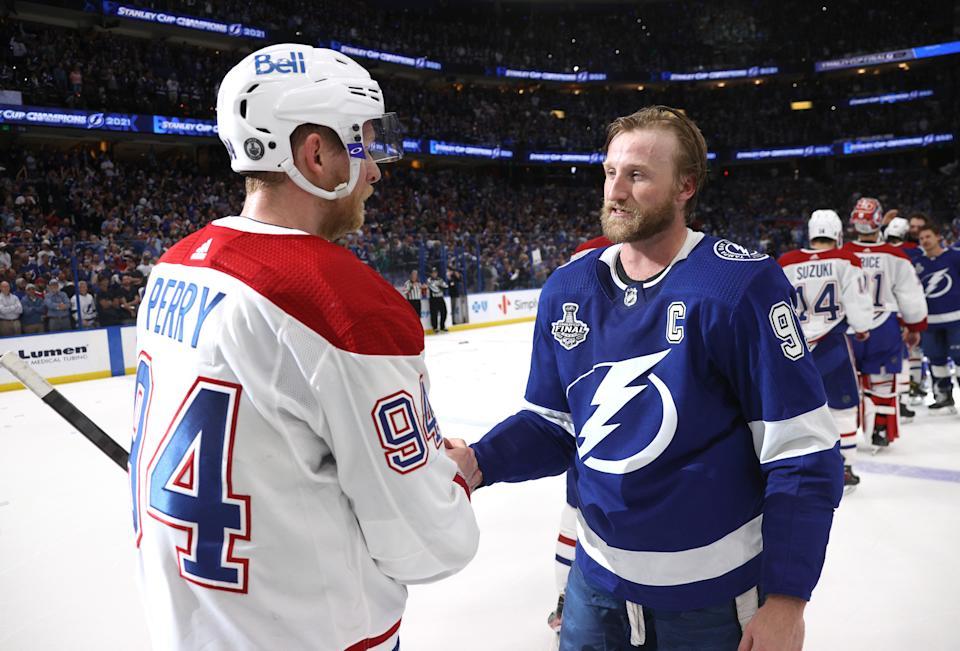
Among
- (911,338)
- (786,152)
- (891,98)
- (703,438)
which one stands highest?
(891,98)

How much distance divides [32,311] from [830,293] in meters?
9.98

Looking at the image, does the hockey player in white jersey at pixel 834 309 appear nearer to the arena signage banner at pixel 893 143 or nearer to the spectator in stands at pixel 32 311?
the spectator in stands at pixel 32 311

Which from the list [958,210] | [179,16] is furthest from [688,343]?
[958,210]

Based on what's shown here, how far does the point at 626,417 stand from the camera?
1.47m

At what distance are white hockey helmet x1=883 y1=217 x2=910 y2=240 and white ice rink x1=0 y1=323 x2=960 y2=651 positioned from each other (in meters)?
1.69

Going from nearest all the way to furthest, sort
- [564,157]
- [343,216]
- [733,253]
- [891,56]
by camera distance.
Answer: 1. [343,216]
2. [733,253]
3. [564,157]
4. [891,56]

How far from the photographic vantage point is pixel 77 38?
18891 millimetres

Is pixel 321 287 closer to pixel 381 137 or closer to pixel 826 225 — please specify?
pixel 381 137

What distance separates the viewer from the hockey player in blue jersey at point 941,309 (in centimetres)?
621

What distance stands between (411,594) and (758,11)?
134 feet

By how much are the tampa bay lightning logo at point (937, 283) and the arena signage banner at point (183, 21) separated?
1939 cm

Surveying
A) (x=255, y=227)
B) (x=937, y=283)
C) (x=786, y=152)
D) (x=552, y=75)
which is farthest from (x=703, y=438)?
(x=786, y=152)

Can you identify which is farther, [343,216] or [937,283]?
[937,283]

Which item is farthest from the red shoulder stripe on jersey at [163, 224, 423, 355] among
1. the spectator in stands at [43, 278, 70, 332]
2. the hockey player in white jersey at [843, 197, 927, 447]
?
the spectator in stands at [43, 278, 70, 332]
